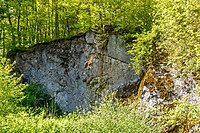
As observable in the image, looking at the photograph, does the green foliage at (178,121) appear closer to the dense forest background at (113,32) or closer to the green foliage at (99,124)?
the dense forest background at (113,32)

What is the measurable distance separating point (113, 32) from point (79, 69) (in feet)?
7.57

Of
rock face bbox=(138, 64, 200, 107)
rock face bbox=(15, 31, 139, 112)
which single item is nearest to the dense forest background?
rock face bbox=(138, 64, 200, 107)

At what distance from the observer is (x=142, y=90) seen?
7.95 m

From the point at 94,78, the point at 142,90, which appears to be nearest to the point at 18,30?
the point at 94,78

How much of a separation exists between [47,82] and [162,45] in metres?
6.42

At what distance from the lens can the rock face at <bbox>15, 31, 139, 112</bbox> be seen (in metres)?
10.4

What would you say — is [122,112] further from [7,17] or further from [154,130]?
[7,17]

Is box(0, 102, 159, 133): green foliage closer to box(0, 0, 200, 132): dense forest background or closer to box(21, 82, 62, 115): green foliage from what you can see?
box(0, 0, 200, 132): dense forest background

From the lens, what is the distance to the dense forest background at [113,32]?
20.3ft

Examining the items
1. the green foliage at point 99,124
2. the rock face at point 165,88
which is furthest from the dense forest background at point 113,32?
the rock face at point 165,88

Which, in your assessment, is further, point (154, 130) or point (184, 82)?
point (184, 82)

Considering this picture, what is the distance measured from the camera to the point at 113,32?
1054 centimetres

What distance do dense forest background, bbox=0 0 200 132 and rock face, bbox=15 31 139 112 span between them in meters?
0.56

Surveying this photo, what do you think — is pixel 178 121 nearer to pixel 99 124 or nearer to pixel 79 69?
pixel 99 124
